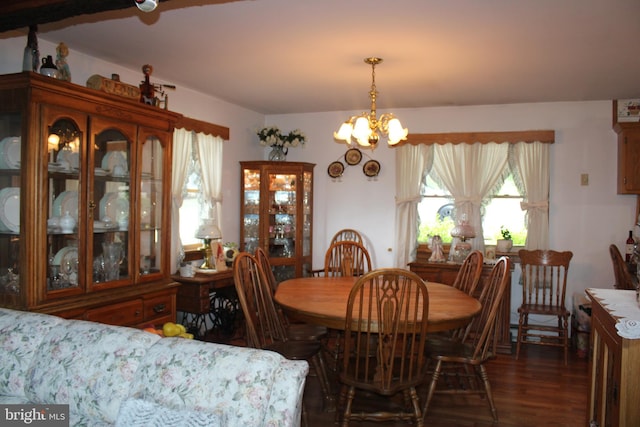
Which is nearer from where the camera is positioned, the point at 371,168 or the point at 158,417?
the point at 158,417

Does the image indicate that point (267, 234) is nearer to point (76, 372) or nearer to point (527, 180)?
point (527, 180)

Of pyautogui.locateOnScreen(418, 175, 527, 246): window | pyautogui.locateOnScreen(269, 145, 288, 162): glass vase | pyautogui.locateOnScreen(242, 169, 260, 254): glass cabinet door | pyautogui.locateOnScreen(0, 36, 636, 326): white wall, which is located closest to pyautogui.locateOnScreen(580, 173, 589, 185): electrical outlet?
pyautogui.locateOnScreen(0, 36, 636, 326): white wall

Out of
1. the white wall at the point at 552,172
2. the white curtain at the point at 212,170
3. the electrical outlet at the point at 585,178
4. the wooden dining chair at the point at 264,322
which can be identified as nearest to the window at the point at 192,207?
the white curtain at the point at 212,170

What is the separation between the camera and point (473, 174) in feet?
17.2

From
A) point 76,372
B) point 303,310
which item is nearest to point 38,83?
point 76,372

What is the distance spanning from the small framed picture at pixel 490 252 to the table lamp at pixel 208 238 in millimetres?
2671

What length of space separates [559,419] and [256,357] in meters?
2.34

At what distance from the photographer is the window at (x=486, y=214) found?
5207mm

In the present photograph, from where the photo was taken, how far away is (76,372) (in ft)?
6.37

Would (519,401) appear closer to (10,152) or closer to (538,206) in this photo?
(538,206)

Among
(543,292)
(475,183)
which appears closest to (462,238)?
(475,183)

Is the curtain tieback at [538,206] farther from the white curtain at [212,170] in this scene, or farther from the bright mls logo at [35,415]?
the bright mls logo at [35,415]

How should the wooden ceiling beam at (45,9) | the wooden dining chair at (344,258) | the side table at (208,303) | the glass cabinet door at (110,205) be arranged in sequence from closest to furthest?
the wooden ceiling beam at (45,9) < the glass cabinet door at (110,205) < the side table at (208,303) < the wooden dining chair at (344,258)

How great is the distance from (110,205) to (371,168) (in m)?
3.15
